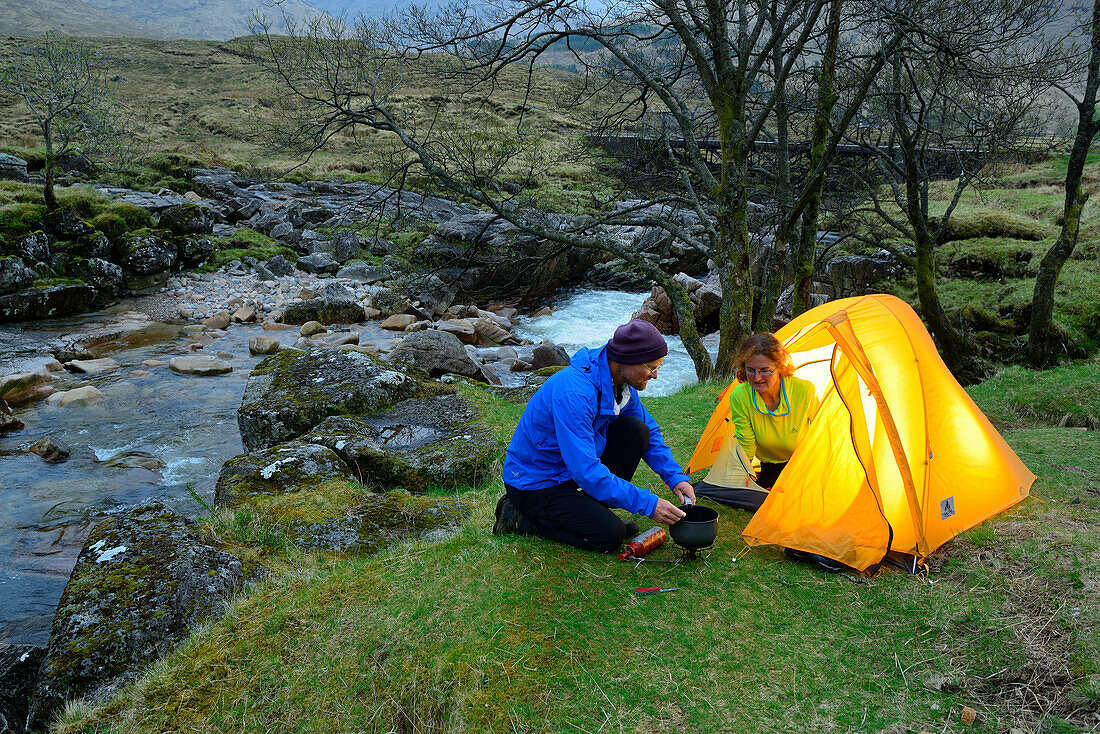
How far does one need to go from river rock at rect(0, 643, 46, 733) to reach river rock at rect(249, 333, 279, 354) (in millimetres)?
11184

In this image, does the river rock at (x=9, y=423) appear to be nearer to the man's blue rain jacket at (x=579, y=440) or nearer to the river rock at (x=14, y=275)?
the river rock at (x=14, y=275)

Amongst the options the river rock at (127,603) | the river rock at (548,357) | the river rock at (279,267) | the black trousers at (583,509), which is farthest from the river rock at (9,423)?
the river rock at (279,267)

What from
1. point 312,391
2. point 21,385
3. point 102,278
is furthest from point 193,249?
point 312,391

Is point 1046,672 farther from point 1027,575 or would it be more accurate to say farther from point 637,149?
point 637,149

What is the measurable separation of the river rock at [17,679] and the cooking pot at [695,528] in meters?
3.90

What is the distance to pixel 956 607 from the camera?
3.51 metres

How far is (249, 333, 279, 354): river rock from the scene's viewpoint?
14633mm

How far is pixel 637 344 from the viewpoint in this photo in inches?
146

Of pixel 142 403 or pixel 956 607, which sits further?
pixel 142 403

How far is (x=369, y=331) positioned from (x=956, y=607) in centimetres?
1569

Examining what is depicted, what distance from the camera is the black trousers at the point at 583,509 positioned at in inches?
161

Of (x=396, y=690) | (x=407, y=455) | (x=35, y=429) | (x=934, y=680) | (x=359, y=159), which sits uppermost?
(x=359, y=159)

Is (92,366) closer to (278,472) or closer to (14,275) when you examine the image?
(14,275)

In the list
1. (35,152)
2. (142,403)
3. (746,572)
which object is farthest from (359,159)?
(746,572)
